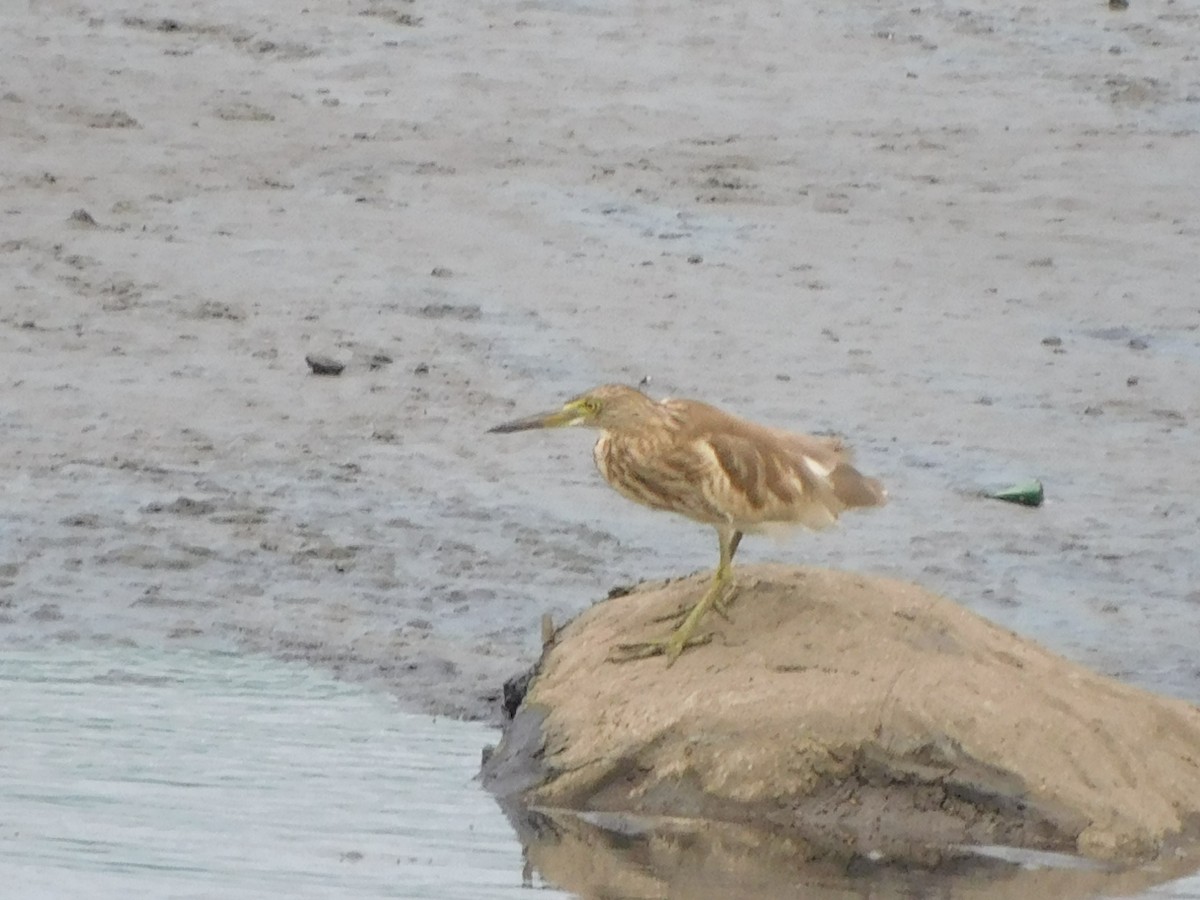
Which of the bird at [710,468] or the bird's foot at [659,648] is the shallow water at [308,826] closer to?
the bird's foot at [659,648]

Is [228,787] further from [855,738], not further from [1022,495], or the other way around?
[1022,495]

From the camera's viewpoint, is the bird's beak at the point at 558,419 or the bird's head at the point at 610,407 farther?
the bird's beak at the point at 558,419

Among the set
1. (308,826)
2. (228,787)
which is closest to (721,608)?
(308,826)

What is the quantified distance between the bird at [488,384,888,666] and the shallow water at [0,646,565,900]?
885 millimetres

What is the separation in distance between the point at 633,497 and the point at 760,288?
5.17 meters

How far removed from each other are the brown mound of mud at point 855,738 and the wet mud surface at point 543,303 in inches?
38.9

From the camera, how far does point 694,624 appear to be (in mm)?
6699

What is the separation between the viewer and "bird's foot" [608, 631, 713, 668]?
6699mm

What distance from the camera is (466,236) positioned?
473 inches

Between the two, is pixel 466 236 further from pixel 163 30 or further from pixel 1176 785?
pixel 1176 785

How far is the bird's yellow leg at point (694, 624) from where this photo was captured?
6.63 metres

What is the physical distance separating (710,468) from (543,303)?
4.94 meters

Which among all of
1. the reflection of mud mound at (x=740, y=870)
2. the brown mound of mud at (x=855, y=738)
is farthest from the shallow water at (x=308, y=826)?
the brown mound of mud at (x=855, y=738)

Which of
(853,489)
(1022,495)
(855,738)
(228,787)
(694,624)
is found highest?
(853,489)
